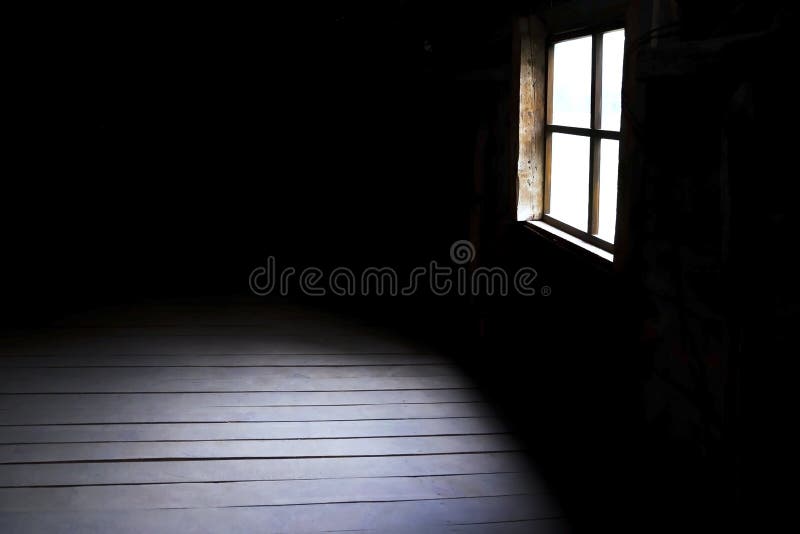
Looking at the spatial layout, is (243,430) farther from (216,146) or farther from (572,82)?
(216,146)

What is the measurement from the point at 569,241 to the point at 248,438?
158cm

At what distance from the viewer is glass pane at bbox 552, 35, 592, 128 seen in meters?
3.44

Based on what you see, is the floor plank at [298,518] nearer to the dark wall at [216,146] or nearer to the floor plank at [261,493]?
the floor plank at [261,493]

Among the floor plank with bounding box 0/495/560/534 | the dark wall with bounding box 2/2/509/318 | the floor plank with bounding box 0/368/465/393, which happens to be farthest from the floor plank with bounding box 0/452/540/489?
the dark wall with bounding box 2/2/509/318

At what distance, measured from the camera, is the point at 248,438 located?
3.73m

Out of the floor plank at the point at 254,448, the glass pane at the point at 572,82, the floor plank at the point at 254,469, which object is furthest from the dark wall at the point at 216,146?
the floor plank at the point at 254,469

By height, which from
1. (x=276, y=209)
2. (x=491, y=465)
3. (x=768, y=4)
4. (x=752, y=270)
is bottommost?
(x=491, y=465)

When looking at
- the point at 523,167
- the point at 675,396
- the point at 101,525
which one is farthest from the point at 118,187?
the point at 675,396

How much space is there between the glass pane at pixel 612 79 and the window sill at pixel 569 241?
17.5 inches

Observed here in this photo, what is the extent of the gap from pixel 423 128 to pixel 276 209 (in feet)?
4.97

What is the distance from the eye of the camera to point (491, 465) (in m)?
3.48

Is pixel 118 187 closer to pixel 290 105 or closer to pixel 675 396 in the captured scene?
pixel 290 105

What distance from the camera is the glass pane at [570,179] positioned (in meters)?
3.53

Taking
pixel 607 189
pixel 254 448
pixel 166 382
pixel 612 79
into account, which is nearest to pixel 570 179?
pixel 607 189
